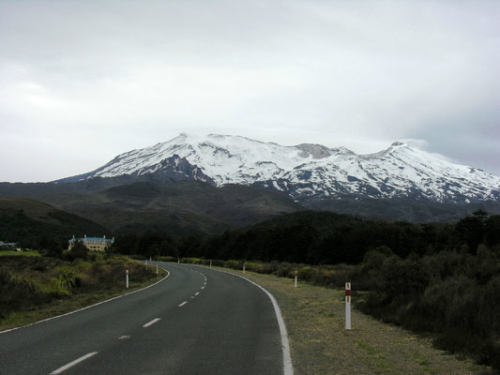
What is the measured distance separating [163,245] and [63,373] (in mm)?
130681

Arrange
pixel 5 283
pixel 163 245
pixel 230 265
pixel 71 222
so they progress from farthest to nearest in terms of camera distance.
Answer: pixel 71 222 → pixel 163 245 → pixel 230 265 → pixel 5 283

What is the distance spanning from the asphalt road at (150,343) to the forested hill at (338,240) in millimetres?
58184

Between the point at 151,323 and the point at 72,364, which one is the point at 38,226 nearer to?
the point at 151,323

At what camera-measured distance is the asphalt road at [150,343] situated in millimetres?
8281

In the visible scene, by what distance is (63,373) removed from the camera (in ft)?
25.6

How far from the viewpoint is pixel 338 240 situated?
310 ft

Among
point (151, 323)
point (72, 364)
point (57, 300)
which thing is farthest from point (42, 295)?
point (72, 364)

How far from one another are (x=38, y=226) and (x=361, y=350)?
5325 inches

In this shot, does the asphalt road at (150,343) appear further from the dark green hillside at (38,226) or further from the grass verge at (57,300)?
the dark green hillside at (38,226)

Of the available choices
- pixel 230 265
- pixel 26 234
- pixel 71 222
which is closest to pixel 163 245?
pixel 26 234

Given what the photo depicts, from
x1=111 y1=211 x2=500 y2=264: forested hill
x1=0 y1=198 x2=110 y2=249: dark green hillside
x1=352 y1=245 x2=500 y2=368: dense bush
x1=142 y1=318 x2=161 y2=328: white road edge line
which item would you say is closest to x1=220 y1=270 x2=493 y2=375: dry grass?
x1=352 y1=245 x2=500 y2=368: dense bush

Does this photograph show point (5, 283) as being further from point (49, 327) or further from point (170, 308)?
point (49, 327)

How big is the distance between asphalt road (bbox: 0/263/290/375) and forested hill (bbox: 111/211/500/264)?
191 feet

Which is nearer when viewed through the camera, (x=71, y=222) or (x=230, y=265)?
(x=230, y=265)
